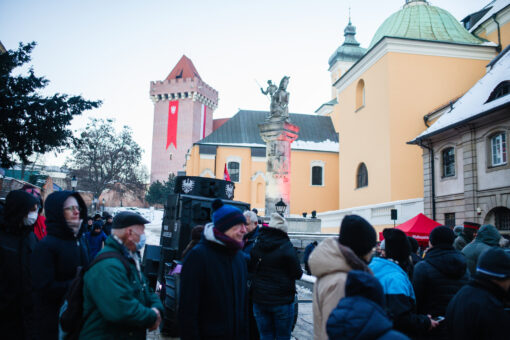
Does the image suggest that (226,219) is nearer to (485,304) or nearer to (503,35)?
(485,304)

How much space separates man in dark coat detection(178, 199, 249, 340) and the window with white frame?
15422mm

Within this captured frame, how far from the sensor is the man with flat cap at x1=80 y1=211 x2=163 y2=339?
2.76 m

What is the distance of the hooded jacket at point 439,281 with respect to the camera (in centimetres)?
380

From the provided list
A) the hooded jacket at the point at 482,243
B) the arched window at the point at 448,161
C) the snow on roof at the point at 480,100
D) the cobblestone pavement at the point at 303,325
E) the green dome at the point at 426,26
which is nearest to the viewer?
the hooded jacket at the point at 482,243

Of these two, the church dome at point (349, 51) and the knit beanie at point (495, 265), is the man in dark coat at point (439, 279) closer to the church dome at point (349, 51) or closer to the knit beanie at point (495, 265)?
the knit beanie at point (495, 265)

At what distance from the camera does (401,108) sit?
85.0 ft

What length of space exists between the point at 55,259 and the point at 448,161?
736 inches

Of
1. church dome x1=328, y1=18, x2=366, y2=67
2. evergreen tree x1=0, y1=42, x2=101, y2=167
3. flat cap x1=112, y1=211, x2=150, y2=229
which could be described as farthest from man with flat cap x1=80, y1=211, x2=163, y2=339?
church dome x1=328, y1=18, x2=366, y2=67

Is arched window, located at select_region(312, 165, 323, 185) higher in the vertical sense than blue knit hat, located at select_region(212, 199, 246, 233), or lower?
higher

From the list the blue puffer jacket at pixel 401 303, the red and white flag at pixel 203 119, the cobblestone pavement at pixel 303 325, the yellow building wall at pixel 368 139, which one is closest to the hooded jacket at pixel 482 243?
the blue puffer jacket at pixel 401 303

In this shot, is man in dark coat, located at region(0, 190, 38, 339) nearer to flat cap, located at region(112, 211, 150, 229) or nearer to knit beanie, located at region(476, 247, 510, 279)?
flat cap, located at region(112, 211, 150, 229)

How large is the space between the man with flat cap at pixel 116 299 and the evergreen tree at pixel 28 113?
1245cm

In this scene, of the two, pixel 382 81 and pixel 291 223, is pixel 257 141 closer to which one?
pixel 382 81

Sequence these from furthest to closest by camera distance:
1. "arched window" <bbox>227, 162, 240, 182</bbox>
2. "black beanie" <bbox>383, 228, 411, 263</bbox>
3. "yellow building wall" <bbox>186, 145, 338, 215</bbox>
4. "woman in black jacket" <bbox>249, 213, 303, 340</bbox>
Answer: "arched window" <bbox>227, 162, 240, 182</bbox> → "yellow building wall" <bbox>186, 145, 338, 215</bbox> → "woman in black jacket" <bbox>249, 213, 303, 340</bbox> → "black beanie" <bbox>383, 228, 411, 263</bbox>
